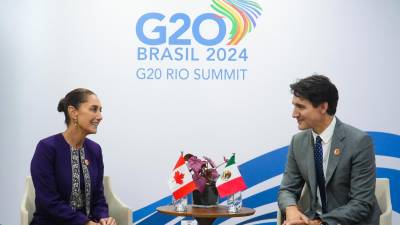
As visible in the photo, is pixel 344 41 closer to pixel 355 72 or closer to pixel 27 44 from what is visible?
pixel 355 72

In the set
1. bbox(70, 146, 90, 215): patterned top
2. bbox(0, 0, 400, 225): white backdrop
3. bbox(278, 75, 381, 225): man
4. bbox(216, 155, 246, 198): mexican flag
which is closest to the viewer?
bbox(278, 75, 381, 225): man

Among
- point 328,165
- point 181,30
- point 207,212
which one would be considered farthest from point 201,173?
point 181,30

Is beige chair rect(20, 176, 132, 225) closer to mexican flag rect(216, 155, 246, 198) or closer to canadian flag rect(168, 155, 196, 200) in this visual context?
canadian flag rect(168, 155, 196, 200)

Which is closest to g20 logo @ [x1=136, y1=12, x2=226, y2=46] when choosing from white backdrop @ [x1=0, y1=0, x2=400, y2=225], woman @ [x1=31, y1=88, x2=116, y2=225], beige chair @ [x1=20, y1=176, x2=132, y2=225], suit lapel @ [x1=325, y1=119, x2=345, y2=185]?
white backdrop @ [x1=0, y1=0, x2=400, y2=225]

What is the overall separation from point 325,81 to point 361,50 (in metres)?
1.74

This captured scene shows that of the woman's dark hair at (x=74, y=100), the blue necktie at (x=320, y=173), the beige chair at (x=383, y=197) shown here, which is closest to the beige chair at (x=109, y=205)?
the woman's dark hair at (x=74, y=100)

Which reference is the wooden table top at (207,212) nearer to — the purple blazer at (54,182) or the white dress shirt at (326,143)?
the purple blazer at (54,182)

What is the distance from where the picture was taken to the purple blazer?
151 inches

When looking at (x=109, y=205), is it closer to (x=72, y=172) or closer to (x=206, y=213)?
(x=72, y=172)

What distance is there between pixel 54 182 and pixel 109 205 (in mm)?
705

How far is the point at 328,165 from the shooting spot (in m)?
3.43

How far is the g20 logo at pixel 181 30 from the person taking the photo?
505 centimetres

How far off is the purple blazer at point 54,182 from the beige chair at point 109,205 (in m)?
0.25

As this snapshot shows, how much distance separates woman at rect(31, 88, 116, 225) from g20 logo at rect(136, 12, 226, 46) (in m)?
1.15
